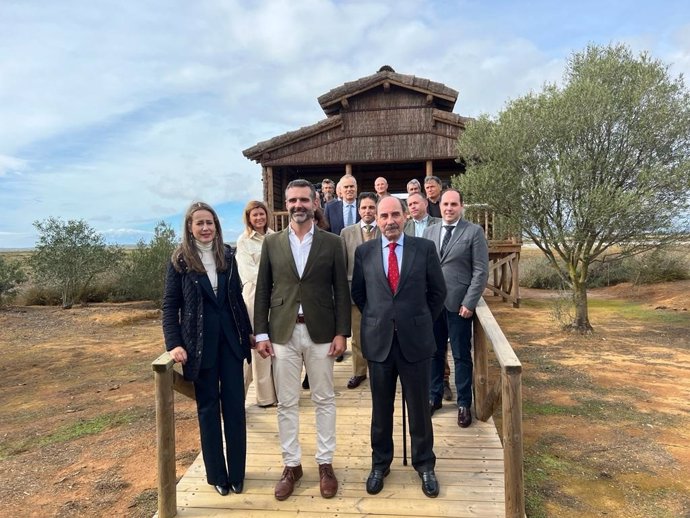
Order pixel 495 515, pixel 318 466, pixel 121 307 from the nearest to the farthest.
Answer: pixel 495 515
pixel 318 466
pixel 121 307

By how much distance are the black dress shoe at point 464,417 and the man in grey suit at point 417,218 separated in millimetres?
1646

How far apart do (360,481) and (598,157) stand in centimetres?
969

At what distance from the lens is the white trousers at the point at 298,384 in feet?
10.0

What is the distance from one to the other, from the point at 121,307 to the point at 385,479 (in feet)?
51.6

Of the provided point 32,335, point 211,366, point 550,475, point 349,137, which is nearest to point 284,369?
point 211,366

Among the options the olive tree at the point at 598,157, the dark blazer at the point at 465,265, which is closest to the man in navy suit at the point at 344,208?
the dark blazer at the point at 465,265

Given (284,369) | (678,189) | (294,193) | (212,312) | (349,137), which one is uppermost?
(349,137)

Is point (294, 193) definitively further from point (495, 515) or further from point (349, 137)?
point (349, 137)

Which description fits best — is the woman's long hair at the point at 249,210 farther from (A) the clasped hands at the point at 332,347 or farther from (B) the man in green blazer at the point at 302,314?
(A) the clasped hands at the point at 332,347

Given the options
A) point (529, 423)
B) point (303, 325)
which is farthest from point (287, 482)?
point (529, 423)

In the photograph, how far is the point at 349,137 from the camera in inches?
534

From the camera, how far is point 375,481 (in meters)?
3.10

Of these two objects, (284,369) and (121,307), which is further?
(121,307)

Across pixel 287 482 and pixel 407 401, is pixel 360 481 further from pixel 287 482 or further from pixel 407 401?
pixel 407 401
